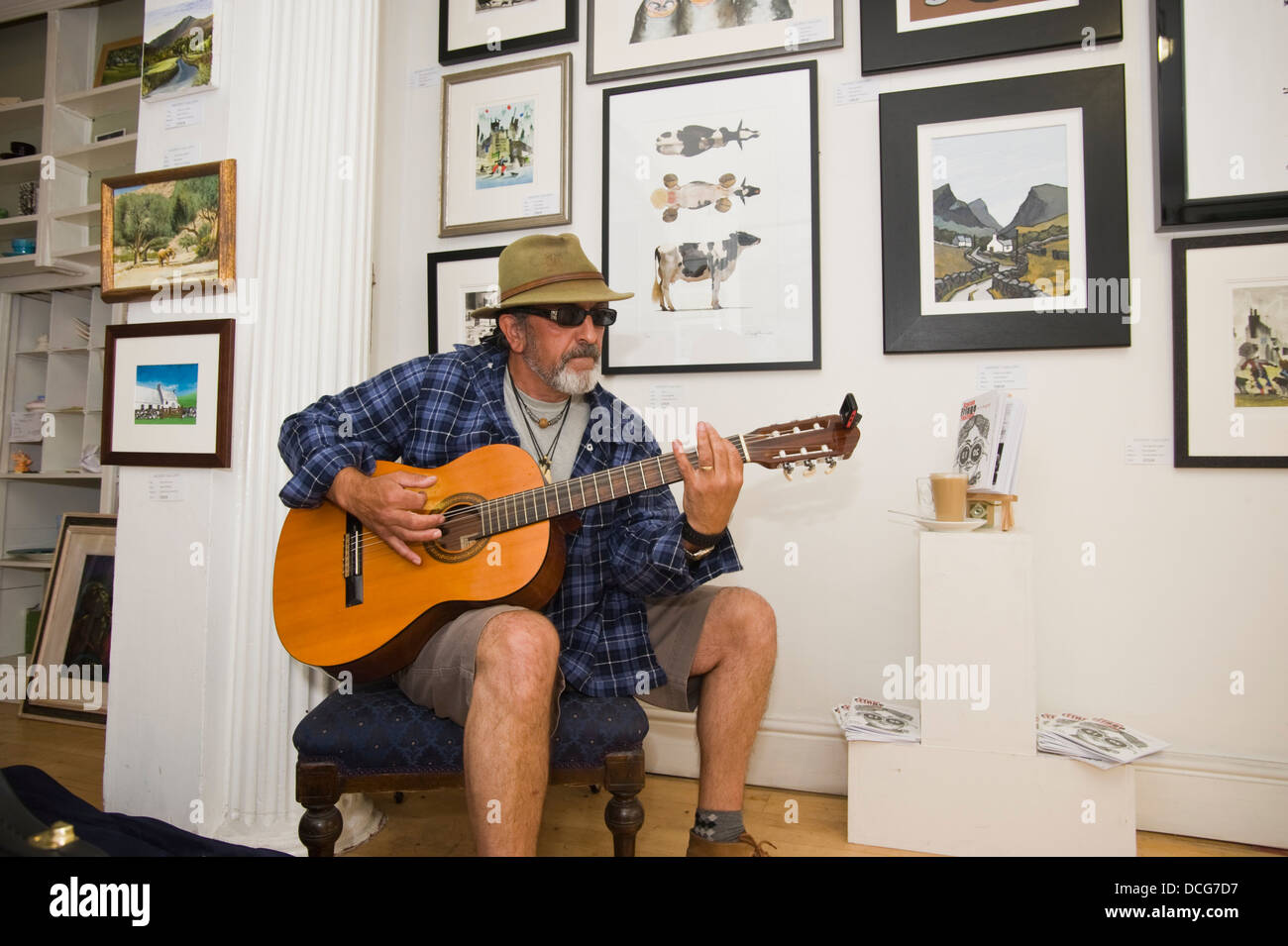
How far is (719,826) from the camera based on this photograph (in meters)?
1.74

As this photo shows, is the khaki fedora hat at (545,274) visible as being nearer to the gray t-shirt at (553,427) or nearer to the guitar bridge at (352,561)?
the gray t-shirt at (553,427)

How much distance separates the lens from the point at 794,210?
245 centimetres

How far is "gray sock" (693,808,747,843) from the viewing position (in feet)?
5.69

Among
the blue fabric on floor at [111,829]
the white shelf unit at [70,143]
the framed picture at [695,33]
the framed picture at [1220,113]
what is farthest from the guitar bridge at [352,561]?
the white shelf unit at [70,143]

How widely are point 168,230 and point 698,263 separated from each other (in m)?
1.64

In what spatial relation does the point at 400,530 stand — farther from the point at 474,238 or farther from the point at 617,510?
the point at 474,238

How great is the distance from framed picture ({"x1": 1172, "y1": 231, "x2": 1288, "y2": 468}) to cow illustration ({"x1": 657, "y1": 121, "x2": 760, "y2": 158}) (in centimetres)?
138

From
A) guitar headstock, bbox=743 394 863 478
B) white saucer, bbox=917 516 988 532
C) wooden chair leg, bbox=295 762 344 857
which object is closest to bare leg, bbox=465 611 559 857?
wooden chair leg, bbox=295 762 344 857

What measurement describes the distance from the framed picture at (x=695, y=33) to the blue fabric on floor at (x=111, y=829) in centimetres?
258

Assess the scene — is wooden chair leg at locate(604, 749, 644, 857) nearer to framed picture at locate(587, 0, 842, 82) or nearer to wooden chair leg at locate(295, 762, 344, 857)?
wooden chair leg at locate(295, 762, 344, 857)

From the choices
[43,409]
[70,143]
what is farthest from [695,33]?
[43,409]

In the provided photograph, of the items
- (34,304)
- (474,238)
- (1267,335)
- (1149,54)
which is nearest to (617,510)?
(474,238)

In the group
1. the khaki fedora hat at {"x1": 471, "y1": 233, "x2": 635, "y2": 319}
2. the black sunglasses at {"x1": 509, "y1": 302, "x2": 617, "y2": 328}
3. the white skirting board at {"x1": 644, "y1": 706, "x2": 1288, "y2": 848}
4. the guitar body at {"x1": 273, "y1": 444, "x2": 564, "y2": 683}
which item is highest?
the khaki fedora hat at {"x1": 471, "y1": 233, "x2": 635, "y2": 319}

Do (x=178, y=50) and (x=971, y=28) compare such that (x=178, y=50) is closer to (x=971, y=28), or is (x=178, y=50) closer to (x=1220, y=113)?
(x=971, y=28)
